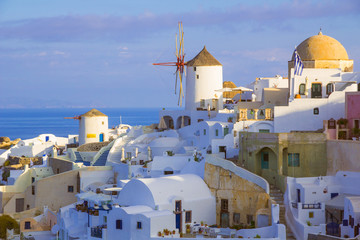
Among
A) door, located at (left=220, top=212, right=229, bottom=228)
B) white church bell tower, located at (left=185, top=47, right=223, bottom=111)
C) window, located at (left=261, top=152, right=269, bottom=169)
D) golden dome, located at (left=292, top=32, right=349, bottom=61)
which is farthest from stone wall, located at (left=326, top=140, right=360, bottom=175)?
white church bell tower, located at (left=185, top=47, right=223, bottom=111)

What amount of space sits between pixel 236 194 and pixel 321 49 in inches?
568

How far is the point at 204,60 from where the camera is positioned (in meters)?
59.6

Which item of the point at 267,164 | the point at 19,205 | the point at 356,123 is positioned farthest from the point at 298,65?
the point at 19,205

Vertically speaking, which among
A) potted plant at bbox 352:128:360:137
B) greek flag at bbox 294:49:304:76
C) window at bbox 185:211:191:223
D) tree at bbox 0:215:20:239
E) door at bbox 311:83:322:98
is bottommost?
tree at bbox 0:215:20:239

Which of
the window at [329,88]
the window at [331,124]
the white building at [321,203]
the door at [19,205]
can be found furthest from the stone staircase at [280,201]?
the door at [19,205]

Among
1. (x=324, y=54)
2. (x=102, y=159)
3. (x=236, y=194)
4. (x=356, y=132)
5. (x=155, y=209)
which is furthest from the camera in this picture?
(x=102, y=159)

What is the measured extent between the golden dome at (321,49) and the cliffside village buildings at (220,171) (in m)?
0.07

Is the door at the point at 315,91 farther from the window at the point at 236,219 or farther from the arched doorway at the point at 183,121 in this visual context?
the arched doorway at the point at 183,121

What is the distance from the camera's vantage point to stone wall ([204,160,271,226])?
41.3 metres

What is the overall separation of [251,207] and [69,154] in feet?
75.9

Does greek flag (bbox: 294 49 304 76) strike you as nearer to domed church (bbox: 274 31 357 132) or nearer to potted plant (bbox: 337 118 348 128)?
domed church (bbox: 274 31 357 132)

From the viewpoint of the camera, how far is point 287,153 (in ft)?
143

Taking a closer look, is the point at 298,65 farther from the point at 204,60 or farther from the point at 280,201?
the point at 204,60

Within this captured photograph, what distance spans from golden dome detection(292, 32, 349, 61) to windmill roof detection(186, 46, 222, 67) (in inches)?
311
